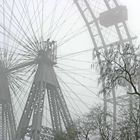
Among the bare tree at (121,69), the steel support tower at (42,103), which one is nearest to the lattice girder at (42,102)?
the steel support tower at (42,103)

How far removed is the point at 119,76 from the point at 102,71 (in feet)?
2.32

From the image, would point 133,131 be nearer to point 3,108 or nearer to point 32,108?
point 32,108

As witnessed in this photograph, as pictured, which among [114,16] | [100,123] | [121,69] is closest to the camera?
[121,69]

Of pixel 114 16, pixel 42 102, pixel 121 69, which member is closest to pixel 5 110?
pixel 42 102

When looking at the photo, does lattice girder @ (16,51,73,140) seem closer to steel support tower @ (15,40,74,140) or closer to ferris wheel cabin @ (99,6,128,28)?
steel support tower @ (15,40,74,140)

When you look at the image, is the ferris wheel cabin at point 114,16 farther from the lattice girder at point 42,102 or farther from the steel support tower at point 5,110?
the steel support tower at point 5,110

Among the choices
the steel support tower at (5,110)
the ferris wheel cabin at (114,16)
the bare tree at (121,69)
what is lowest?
the steel support tower at (5,110)

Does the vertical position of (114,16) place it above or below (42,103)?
above

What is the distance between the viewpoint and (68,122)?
2650 centimetres

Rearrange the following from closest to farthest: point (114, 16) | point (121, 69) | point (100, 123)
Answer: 1. point (121, 69)
2. point (100, 123)
3. point (114, 16)

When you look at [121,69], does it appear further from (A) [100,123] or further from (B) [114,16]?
(B) [114,16]

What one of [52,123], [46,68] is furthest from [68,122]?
[46,68]

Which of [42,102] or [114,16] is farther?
[114,16]

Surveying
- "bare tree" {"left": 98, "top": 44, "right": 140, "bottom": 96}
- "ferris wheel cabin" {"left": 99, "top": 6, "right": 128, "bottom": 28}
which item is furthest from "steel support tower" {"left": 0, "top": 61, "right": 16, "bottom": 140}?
"bare tree" {"left": 98, "top": 44, "right": 140, "bottom": 96}
